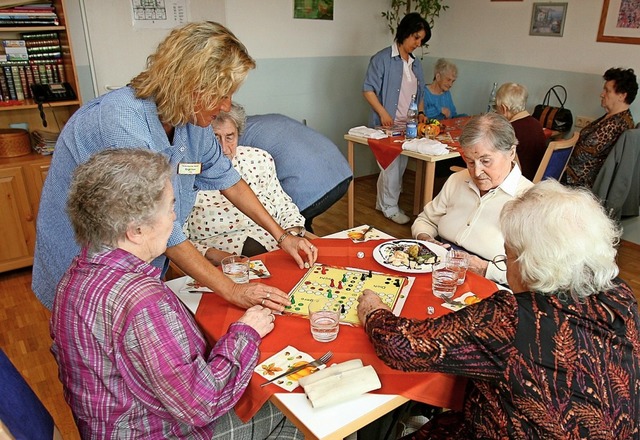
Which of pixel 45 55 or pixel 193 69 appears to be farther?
pixel 45 55

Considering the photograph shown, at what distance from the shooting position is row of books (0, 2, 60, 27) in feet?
10.3

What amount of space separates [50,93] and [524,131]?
3.15 metres

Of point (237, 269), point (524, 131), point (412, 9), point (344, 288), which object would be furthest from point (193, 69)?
point (412, 9)

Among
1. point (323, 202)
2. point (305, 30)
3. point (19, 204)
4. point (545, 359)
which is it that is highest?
point (305, 30)

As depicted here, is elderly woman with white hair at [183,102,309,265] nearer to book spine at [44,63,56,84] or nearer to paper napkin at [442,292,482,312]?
paper napkin at [442,292,482,312]

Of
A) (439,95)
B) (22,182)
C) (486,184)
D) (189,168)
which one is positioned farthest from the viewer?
(439,95)

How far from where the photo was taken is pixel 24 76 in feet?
11.1

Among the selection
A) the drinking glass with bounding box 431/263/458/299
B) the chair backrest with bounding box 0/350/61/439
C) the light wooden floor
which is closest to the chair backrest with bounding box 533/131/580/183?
the light wooden floor

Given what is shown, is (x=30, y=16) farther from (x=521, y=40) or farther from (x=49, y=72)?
(x=521, y=40)

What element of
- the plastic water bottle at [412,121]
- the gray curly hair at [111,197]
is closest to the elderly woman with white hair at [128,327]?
the gray curly hair at [111,197]

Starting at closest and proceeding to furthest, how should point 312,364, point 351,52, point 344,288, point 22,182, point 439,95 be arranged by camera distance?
1. point 312,364
2. point 344,288
3. point 22,182
4. point 439,95
5. point 351,52

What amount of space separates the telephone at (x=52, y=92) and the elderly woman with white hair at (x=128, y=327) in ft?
8.50

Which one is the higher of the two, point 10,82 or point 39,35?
point 39,35

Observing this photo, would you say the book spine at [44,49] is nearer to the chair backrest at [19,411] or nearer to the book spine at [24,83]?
the book spine at [24,83]
